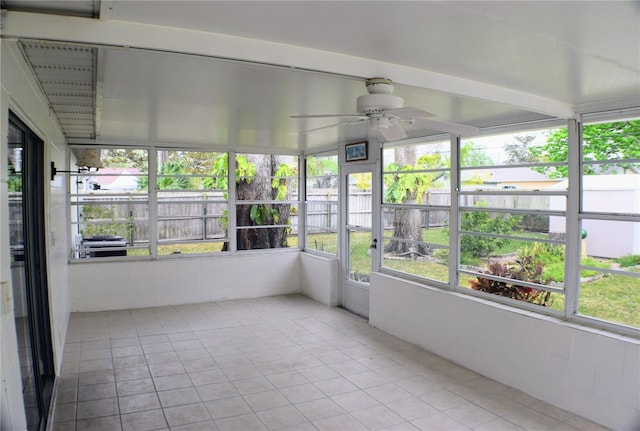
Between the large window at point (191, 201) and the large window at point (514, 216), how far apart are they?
12.5ft

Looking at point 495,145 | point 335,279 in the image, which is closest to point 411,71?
point 495,145

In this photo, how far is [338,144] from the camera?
6.22 meters

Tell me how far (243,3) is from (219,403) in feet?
9.27

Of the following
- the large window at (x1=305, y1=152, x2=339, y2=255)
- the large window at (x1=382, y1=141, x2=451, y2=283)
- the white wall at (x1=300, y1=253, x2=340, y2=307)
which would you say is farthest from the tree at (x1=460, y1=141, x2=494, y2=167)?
the white wall at (x1=300, y1=253, x2=340, y2=307)

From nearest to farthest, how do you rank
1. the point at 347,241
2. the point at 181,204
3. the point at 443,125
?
the point at 443,125
the point at 347,241
the point at 181,204

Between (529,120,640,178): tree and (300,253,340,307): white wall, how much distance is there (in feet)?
10.9

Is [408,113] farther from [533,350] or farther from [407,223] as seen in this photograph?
[407,223]

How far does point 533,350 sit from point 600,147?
1655 mm

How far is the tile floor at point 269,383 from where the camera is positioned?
3096 mm

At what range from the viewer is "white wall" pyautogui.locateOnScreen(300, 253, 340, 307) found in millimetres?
6309

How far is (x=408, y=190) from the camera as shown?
5.10m

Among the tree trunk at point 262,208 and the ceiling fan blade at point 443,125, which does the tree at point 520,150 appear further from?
the tree trunk at point 262,208

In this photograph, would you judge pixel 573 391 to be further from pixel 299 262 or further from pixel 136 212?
pixel 136 212

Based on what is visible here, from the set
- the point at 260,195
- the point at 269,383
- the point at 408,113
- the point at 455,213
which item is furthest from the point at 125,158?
the point at 408,113
